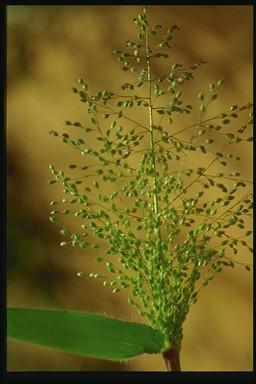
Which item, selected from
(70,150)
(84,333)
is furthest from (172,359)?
(70,150)

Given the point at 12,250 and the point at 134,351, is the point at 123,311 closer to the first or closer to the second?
the point at 12,250

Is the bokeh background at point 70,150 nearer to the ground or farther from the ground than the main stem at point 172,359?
farther from the ground

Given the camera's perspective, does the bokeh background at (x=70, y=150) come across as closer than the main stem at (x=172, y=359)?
No

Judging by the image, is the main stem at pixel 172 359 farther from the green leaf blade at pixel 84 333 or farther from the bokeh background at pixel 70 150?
Answer: the bokeh background at pixel 70 150

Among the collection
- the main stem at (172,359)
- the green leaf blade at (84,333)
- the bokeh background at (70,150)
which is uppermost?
the bokeh background at (70,150)

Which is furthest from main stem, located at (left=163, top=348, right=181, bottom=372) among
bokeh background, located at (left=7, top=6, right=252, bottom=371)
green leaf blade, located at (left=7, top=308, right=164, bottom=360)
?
bokeh background, located at (left=7, top=6, right=252, bottom=371)

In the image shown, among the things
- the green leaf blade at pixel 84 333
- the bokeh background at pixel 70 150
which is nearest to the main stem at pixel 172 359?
the green leaf blade at pixel 84 333

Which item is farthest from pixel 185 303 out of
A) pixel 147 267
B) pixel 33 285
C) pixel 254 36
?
pixel 254 36

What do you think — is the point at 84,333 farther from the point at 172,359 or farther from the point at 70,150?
the point at 70,150
